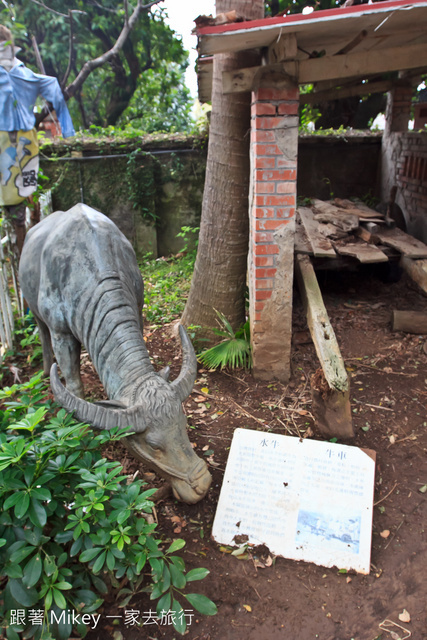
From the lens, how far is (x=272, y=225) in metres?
3.80

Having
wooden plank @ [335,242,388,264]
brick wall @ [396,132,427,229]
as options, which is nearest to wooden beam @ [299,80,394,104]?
brick wall @ [396,132,427,229]

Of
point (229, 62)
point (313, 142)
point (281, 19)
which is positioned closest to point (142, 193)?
point (313, 142)

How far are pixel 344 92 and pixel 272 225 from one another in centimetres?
429

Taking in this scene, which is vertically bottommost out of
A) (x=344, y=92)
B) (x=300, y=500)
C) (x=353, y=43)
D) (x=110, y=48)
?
(x=300, y=500)

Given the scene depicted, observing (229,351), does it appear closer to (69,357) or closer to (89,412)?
(69,357)

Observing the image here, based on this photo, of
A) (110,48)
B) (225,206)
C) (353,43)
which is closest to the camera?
(353,43)

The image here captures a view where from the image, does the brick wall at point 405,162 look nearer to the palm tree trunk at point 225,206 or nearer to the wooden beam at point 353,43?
the wooden beam at point 353,43

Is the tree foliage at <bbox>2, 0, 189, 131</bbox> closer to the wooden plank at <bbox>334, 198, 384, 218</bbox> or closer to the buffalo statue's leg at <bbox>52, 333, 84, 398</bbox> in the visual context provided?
the wooden plank at <bbox>334, 198, 384, 218</bbox>

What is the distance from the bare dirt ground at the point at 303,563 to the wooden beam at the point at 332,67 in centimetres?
248

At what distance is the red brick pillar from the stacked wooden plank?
0.92m

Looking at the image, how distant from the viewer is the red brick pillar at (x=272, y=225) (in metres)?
3.58

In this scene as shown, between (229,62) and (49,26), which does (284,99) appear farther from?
(49,26)

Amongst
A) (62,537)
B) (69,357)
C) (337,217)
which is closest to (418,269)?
(337,217)

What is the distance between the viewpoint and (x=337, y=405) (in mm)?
3344
